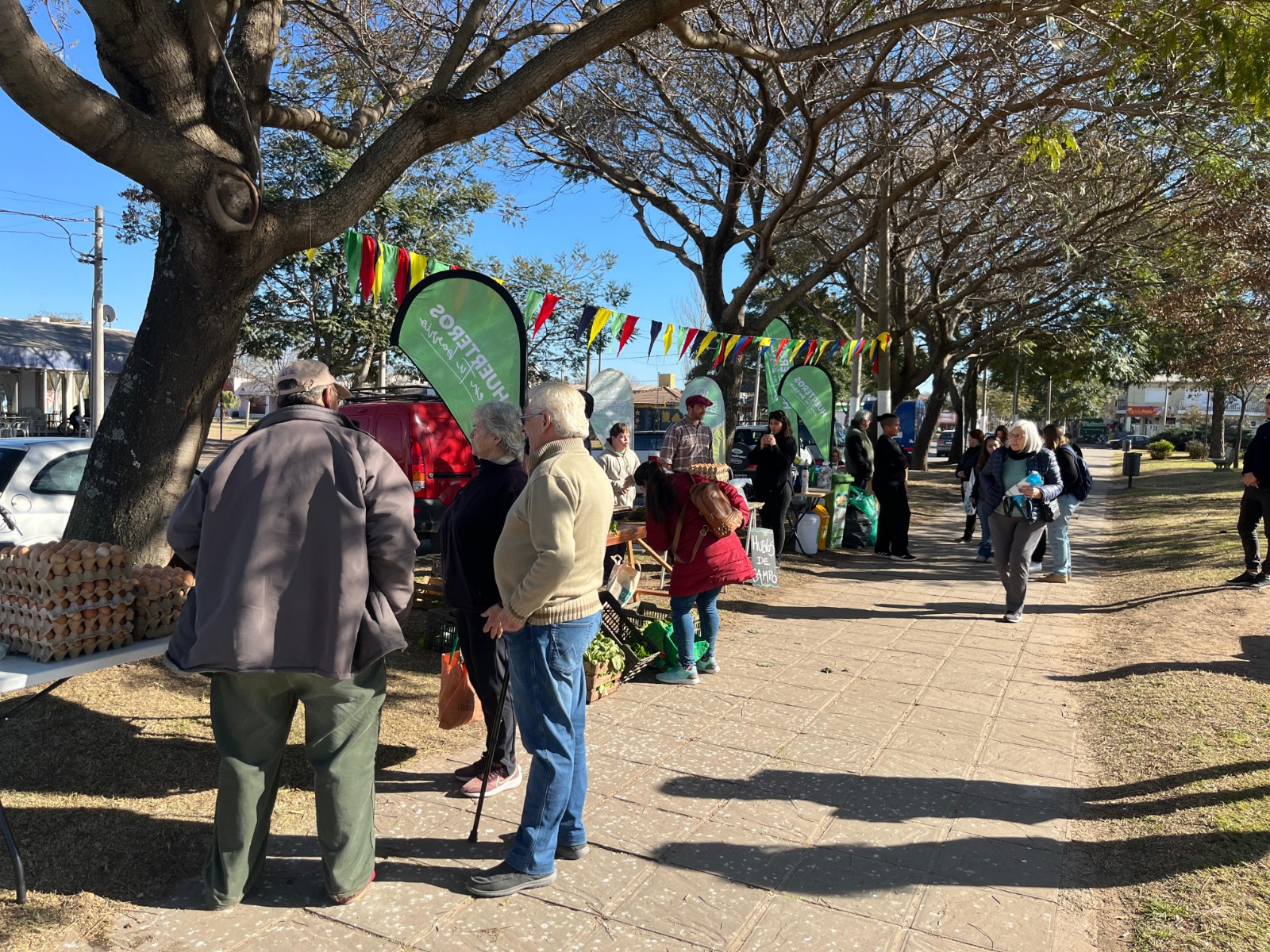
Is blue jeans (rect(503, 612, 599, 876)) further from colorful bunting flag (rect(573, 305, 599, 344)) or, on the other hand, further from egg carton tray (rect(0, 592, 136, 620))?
colorful bunting flag (rect(573, 305, 599, 344))

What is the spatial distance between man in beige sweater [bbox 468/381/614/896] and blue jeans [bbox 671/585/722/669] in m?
2.44

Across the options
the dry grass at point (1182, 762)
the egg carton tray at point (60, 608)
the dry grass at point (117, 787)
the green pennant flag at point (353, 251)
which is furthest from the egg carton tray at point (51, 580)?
the green pennant flag at point (353, 251)

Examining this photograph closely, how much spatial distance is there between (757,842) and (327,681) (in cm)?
188

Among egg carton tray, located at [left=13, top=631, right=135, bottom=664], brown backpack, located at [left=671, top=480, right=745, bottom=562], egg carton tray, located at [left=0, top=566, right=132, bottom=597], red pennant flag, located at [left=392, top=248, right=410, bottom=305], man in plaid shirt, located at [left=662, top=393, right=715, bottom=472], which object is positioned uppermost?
red pennant flag, located at [left=392, top=248, right=410, bottom=305]

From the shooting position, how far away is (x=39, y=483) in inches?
303

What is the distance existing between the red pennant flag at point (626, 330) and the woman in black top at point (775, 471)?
2.00 m

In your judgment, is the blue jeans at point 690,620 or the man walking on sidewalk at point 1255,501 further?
the man walking on sidewalk at point 1255,501

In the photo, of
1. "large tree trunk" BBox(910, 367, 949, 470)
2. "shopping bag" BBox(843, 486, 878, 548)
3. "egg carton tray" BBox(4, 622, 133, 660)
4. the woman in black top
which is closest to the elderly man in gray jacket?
"egg carton tray" BBox(4, 622, 133, 660)

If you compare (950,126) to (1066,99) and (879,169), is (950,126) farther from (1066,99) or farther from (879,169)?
(1066,99)

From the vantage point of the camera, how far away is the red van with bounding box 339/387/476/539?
35.7 ft

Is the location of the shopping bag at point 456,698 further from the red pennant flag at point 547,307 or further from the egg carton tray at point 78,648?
the red pennant flag at point 547,307

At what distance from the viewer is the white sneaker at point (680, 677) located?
19.6 ft

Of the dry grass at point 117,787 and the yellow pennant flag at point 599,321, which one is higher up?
the yellow pennant flag at point 599,321

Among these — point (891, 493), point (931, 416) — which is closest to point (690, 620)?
point (891, 493)
